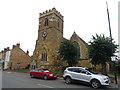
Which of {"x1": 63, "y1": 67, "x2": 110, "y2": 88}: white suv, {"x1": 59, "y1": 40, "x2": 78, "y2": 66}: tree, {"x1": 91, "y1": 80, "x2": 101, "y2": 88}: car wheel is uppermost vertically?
{"x1": 59, "y1": 40, "x2": 78, "y2": 66}: tree

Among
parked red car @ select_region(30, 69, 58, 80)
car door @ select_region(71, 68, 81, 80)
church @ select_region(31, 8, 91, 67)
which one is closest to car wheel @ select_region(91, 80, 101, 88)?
car door @ select_region(71, 68, 81, 80)

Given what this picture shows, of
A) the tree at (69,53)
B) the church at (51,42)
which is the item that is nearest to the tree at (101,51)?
the tree at (69,53)

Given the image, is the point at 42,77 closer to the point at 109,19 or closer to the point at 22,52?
the point at 109,19

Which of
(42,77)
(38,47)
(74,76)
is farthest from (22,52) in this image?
(74,76)

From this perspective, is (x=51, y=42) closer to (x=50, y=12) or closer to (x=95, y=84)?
(x=50, y=12)

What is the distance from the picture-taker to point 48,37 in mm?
→ 33562

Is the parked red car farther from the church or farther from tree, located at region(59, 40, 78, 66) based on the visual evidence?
the church

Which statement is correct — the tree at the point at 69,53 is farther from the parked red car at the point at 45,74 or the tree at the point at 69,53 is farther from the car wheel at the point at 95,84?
the car wheel at the point at 95,84

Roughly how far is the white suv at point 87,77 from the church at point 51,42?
16.9 meters

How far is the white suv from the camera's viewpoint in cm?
1145

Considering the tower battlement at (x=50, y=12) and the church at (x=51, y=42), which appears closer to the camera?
the church at (x=51, y=42)

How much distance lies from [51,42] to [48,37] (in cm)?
185

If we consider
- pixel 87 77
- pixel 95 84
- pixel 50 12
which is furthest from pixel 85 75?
pixel 50 12

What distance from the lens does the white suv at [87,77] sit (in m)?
11.5
